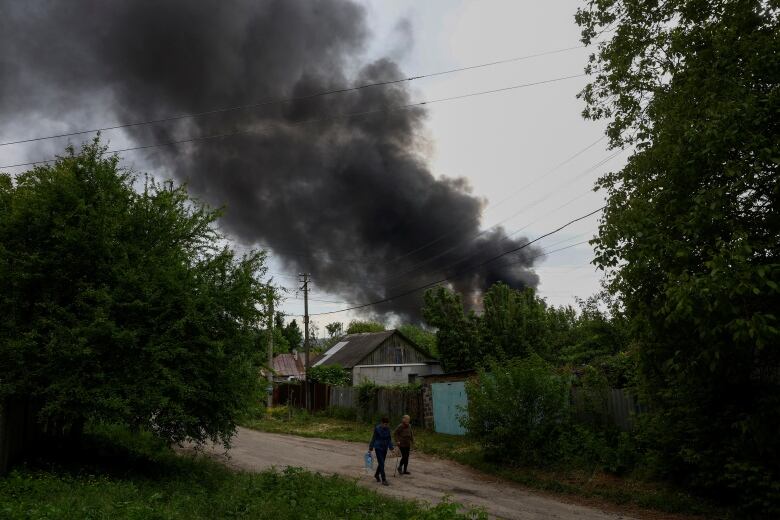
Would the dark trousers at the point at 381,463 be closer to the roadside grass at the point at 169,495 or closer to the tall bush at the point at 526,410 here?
the roadside grass at the point at 169,495

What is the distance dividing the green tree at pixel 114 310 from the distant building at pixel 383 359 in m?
29.3

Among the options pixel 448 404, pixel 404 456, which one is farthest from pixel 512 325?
pixel 404 456

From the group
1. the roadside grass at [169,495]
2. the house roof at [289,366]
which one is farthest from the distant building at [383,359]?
the roadside grass at [169,495]

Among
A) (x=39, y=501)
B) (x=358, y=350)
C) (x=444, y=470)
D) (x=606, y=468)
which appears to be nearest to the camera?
(x=39, y=501)

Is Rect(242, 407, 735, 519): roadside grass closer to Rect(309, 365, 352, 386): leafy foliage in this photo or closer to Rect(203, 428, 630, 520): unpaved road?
Rect(203, 428, 630, 520): unpaved road

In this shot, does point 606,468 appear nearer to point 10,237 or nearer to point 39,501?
point 39,501

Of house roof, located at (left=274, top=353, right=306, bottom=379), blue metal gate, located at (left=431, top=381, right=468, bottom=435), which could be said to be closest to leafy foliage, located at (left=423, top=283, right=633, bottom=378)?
blue metal gate, located at (left=431, top=381, right=468, bottom=435)

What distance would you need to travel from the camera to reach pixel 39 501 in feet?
28.4

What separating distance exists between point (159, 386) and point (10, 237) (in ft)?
15.3

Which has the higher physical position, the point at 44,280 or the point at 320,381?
the point at 44,280

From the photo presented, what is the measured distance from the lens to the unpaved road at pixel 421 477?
1127cm

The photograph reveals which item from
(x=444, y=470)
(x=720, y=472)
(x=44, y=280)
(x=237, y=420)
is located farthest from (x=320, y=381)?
(x=720, y=472)

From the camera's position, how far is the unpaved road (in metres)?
11.3

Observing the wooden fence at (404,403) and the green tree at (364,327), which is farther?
the green tree at (364,327)
